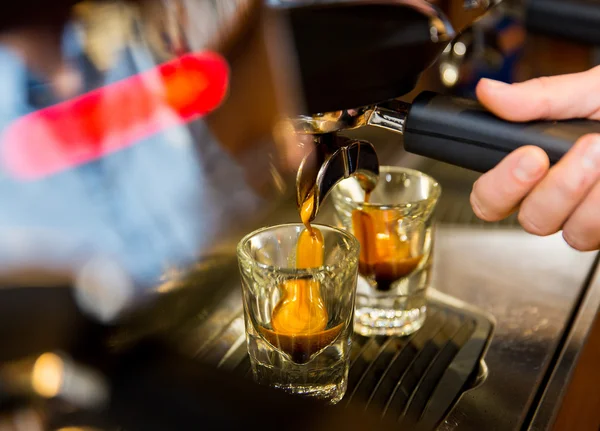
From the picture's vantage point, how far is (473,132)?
0.46 metres

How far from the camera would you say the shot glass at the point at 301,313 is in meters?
0.49

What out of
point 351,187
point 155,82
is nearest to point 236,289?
point 351,187

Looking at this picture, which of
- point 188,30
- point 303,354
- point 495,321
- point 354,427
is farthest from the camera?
point 188,30

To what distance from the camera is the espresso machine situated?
1.30ft

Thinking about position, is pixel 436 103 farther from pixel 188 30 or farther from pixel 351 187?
pixel 188 30

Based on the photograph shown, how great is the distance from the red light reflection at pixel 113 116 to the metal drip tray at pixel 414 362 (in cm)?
21

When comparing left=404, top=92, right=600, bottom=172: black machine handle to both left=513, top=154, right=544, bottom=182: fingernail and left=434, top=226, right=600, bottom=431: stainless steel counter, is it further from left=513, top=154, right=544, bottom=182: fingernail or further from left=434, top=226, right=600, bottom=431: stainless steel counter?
left=434, top=226, right=600, bottom=431: stainless steel counter

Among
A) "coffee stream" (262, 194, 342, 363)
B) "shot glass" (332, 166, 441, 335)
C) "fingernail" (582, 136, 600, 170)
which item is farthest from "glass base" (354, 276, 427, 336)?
"fingernail" (582, 136, 600, 170)

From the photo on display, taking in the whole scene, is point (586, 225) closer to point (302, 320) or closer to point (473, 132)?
point (473, 132)

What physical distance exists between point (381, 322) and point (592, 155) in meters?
0.25

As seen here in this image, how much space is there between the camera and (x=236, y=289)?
26.4 inches

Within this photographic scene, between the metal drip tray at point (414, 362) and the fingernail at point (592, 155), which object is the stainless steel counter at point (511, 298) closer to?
the metal drip tray at point (414, 362)

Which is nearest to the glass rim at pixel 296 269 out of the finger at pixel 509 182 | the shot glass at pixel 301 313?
the shot glass at pixel 301 313

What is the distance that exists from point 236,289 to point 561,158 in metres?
0.35
